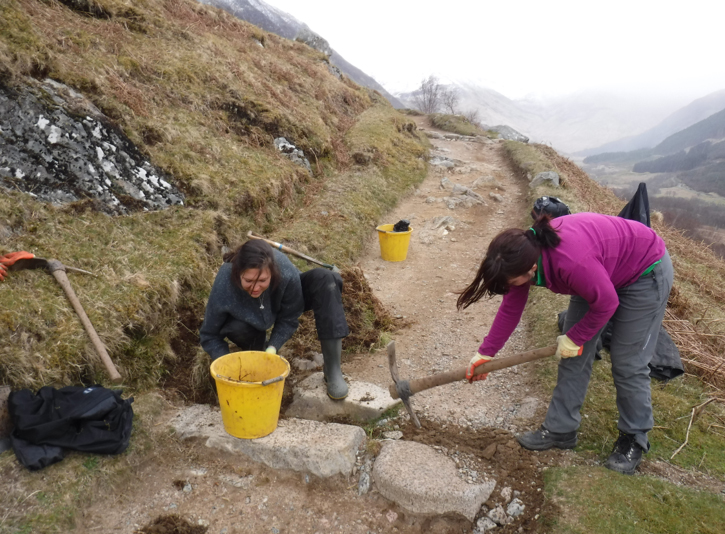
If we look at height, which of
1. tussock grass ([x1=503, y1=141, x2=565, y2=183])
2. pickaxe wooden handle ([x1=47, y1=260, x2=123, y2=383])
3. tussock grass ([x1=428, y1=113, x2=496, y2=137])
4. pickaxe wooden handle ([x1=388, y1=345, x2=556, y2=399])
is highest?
tussock grass ([x1=428, y1=113, x2=496, y2=137])

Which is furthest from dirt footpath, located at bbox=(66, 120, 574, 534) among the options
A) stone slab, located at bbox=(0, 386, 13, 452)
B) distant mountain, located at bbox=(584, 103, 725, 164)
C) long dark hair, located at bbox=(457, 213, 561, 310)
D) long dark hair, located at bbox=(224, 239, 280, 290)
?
distant mountain, located at bbox=(584, 103, 725, 164)

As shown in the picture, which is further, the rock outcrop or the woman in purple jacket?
the rock outcrop

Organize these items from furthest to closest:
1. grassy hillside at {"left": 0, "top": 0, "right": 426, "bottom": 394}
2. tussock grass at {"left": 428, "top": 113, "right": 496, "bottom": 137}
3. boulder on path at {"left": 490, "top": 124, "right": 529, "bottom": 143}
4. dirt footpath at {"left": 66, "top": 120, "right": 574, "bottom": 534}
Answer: boulder on path at {"left": 490, "top": 124, "right": 529, "bottom": 143} < tussock grass at {"left": 428, "top": 113, "right": 496, "bottom": 137} < grassy hillside at {"left": 0, "top": 0, "right": 426, "bottom": 394} < dirt footpath at {"left": 66, "top": 120, "right": 574, "bottom": 534}

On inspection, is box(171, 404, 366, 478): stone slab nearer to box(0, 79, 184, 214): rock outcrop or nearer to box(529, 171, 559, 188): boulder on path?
box(0, 79, 184, 214): rock outcrop

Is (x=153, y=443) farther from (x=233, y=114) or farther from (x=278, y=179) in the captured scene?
(x=233, y=114)

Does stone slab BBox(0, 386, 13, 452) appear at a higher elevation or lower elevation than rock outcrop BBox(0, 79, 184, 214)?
lower

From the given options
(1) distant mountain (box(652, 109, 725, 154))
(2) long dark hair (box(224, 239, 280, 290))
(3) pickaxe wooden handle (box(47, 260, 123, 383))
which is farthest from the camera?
(1) distant mountain (box(652, 109, 725, 154))

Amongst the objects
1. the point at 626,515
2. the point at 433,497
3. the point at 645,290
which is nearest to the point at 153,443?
the point at 433,497

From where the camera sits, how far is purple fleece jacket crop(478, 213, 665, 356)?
8.44 ft

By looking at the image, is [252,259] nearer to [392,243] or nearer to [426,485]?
[426,485]

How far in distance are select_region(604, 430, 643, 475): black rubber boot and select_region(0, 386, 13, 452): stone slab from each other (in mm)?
4226

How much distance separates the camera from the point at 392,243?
7.82 metres

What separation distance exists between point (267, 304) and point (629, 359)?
9.16 feet

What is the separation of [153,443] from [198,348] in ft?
4.15
